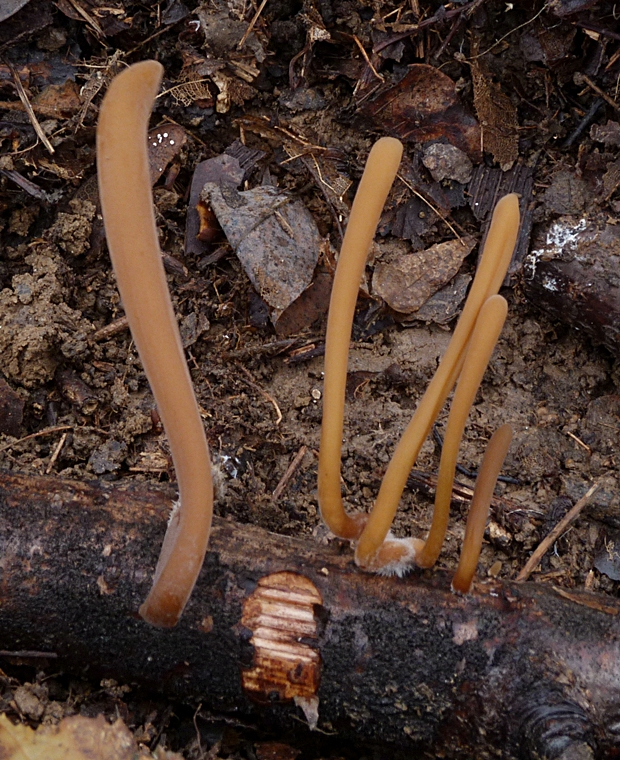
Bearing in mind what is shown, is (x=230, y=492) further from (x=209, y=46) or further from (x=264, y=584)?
(x=209, y=46)

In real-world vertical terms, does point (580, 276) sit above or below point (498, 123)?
below

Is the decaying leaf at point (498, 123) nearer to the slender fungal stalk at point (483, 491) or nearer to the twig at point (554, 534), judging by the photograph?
the twig at point (554, 534)

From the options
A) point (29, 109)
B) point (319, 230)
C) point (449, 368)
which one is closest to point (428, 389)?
point (449, 368)

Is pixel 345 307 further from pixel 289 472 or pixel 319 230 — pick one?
pixel 319 230

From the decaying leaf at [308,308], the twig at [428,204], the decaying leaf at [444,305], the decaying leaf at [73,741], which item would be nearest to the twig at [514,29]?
the twig at [428,204]

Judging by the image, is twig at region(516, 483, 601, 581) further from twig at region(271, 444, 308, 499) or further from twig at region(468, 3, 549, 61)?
twig at region(468, 3, 549, 61)

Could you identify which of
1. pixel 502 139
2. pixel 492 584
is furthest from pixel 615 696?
pixel 502 139
